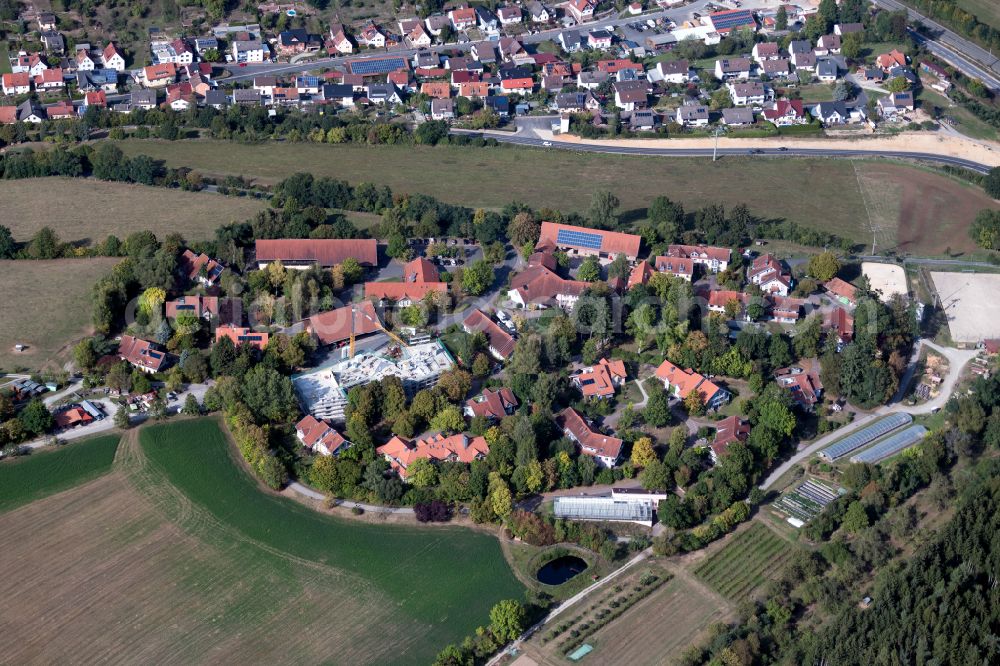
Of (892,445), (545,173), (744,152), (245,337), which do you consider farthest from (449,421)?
(744,152)

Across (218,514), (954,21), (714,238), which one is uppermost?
(954,21)

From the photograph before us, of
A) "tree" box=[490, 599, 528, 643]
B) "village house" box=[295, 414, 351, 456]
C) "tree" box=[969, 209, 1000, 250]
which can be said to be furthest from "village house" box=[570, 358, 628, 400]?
"tree" box=[969, 209, 1000, 250]

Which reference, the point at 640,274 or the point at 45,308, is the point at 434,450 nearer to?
the point at 640,274

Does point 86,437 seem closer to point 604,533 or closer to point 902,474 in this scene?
point 604,533

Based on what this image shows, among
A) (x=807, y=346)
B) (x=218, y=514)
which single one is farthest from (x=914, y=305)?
(x=218, y=514)

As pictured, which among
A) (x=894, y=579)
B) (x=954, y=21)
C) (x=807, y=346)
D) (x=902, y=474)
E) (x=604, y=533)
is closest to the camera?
(x=894, y=579)

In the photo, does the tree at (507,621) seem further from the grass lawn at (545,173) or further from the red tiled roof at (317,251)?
the grass lawn at (545,173)

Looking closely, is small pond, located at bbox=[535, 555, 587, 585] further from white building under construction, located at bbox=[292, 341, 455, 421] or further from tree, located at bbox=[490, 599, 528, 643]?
white building under construction, located at bbox=[292, 341, 455, 421]
